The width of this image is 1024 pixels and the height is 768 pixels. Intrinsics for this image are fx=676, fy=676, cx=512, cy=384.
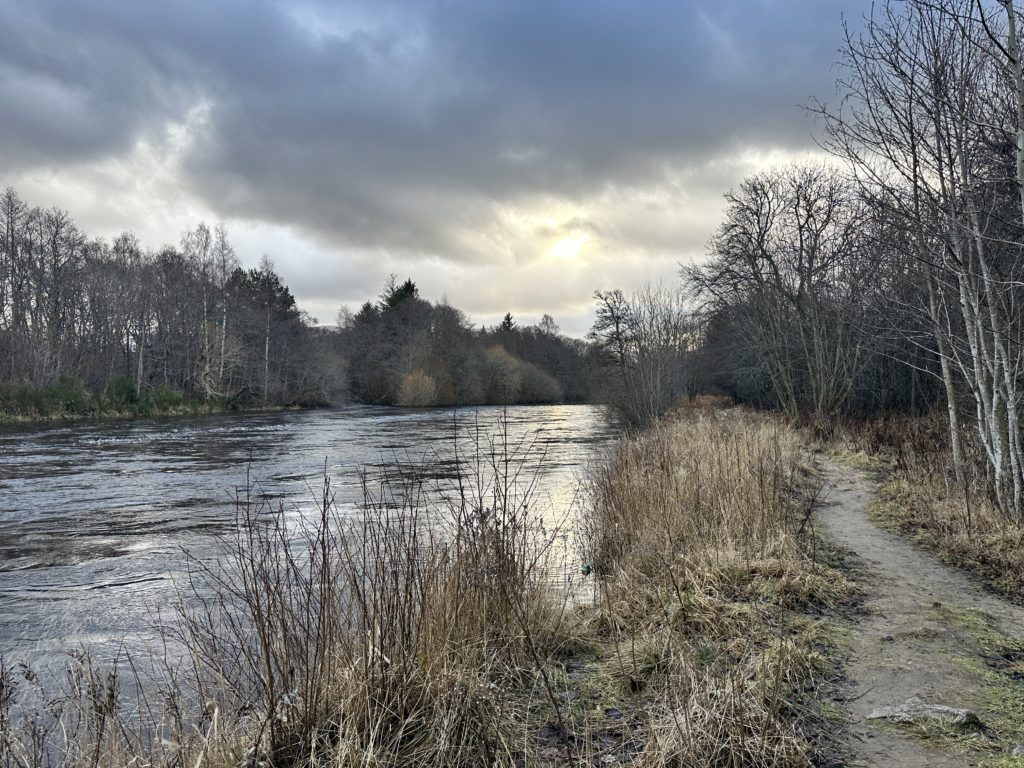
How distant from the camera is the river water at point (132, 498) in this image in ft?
20.4

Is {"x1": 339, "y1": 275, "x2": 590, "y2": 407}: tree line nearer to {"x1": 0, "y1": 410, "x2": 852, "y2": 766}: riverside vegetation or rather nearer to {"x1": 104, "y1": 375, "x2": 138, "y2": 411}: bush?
{"x1": 104, "y1": 375, "x2": 138, "y2": 411}: bush

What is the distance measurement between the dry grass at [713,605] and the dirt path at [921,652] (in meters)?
0.26

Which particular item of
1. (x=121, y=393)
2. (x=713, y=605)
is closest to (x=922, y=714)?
(x=713, y=605)

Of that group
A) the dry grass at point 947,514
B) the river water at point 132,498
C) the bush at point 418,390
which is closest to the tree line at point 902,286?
the dry grass at point 947,514

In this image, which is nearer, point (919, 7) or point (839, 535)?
point (919, 7)

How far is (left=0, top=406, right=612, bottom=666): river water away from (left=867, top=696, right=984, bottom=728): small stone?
271 centimetres

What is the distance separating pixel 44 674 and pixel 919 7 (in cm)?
976

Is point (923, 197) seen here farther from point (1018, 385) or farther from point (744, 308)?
point (744, 308)

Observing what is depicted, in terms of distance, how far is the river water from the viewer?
20.4ft

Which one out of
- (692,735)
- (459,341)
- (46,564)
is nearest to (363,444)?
(46,564)

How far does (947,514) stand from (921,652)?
3.88 meters

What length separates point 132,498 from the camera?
41.0 feet

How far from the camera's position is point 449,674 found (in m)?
3.46

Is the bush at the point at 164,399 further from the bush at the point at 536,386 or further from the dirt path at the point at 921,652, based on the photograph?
the dirt path at the point at 921,652
